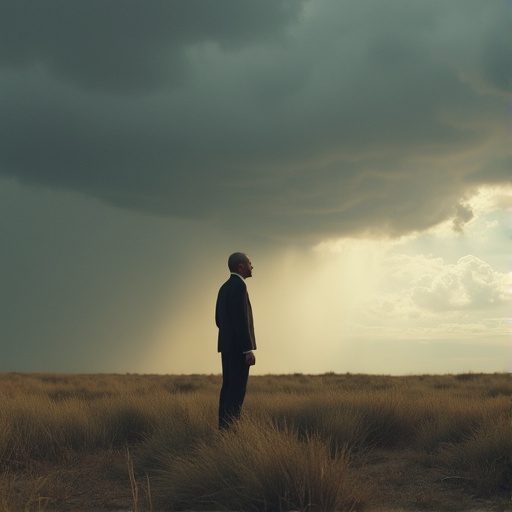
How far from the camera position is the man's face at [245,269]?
733 centimetres

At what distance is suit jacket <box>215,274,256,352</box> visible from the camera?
277 inches

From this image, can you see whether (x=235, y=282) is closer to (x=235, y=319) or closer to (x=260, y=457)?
→ (x=235, y=319)

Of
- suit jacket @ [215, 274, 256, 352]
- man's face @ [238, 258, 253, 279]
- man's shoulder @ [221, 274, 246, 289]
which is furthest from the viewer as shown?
A: man's face @ [238, 258, 253, 279]

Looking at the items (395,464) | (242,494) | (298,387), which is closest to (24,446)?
(242,494)

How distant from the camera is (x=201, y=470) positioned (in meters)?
5.23

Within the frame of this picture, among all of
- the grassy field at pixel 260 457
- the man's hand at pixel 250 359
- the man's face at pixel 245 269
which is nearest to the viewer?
the grassy field at pixel 260 457

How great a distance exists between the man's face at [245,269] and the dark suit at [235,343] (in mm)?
89

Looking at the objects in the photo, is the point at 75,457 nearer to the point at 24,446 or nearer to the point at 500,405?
the point at 24,446

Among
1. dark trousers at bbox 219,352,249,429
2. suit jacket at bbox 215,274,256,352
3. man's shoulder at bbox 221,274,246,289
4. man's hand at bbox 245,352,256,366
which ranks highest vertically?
man's shoulder at bbox 221,274,246,289

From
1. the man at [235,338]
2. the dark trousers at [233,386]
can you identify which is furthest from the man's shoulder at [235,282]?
the dark trousers at [233,386]

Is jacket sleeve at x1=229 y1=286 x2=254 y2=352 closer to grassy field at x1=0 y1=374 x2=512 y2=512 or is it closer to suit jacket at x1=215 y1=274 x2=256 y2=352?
suit jacket at x1=215 y1=274 x2=256 y2=352

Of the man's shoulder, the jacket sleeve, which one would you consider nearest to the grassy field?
the jacket sleeve

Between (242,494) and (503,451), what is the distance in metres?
3.18

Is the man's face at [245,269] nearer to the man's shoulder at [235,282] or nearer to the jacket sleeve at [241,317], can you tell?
the man's shoulder at [235,282]
